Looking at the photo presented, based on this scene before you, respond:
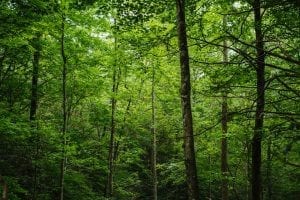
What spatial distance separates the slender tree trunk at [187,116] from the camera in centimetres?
786

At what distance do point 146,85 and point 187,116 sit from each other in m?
18.5

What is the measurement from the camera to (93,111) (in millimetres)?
23297

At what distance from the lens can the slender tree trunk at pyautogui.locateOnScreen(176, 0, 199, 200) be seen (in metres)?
7.86

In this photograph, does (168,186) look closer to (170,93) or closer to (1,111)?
(170,93)

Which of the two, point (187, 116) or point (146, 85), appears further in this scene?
point (146, 85)

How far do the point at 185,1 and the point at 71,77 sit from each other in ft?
34.8

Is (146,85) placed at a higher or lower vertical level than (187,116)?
higher

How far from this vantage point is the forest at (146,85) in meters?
7.93

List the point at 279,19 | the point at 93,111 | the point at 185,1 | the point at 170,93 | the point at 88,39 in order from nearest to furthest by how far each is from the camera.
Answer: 1. the point at 279,19
2. the point at 185,1
3. the point at 88,39
4. the point at 93,111
5. the point at 170,93

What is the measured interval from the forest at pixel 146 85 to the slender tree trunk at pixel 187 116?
22 millimetres

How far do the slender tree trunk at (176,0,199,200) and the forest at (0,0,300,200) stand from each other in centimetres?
2

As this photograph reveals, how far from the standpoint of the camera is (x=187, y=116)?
26.8 feet

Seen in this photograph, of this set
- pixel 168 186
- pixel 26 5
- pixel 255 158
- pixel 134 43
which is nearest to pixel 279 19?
pixel 134 43

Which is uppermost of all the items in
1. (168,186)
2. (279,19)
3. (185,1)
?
(185,1)
